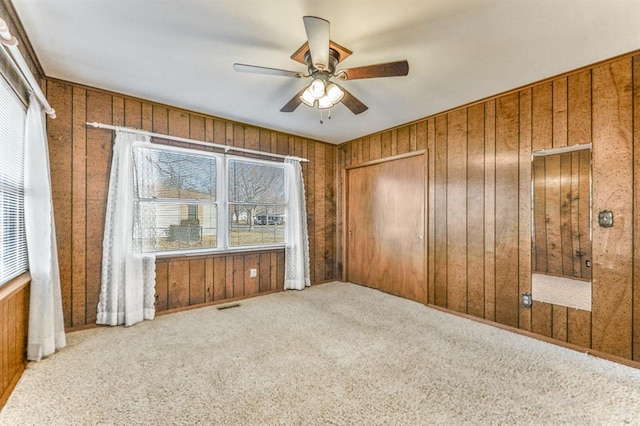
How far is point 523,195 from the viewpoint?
108 inches

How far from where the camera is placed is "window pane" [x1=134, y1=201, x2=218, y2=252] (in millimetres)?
2979

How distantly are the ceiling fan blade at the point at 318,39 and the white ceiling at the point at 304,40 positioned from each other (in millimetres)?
245

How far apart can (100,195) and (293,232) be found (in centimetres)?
228

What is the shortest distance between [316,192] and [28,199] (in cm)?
328

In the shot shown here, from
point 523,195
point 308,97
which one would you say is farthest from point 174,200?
point 523,195

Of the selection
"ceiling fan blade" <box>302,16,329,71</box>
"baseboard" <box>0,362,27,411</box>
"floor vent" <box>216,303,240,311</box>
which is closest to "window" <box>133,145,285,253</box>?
"floor vent" <box>216,303,240,311</box>

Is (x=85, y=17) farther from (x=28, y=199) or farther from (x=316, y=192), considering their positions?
(x=316, y=192)

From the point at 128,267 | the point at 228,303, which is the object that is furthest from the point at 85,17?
the point at 228,303

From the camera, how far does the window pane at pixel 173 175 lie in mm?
2996

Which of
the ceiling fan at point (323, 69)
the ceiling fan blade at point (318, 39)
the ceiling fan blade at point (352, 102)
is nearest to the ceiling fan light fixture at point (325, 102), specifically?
the ceiling fan at point (323, 69)

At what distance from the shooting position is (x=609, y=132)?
7.45 ft

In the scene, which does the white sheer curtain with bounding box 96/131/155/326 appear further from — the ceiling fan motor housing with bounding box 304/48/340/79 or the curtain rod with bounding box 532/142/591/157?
the curtain rod with bounding box 532/142/591/157

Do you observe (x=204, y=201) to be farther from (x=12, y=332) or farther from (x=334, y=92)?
(x=334, y=92)

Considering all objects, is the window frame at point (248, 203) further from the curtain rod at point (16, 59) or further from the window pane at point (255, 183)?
the curtain rod at point (16, 59)
